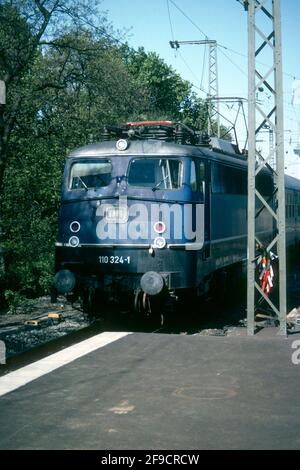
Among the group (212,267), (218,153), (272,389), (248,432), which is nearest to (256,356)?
(272,389)

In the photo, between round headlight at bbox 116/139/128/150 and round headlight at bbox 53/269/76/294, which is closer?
round headlight at bbox 53/269/76/294

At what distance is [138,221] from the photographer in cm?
984

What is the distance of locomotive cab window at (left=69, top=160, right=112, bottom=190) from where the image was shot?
1038cm

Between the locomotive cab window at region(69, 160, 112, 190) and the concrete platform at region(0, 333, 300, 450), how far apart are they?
12.2 ft

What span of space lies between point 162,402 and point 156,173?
5569 millimetres

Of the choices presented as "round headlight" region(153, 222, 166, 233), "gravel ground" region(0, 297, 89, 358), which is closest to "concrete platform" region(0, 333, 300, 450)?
"gravel ground" region(0, 297, 89, 358)

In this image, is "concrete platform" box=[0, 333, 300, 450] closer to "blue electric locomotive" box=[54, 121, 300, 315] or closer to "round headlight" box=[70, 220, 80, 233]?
"blue electric locomotive" box=[54, 121, 300, 315]

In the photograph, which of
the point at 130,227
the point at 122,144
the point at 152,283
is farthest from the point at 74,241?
the point at 122,144

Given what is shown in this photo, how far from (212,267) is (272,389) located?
209 inches

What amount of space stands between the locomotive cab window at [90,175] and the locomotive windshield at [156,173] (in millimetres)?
488

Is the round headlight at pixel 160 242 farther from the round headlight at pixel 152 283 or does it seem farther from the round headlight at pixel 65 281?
the round headlight at pixel 65 281

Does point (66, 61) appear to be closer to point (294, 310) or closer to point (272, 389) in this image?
point (294, 310)

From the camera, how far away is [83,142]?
58.1 feet

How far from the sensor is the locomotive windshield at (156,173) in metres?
9.96
